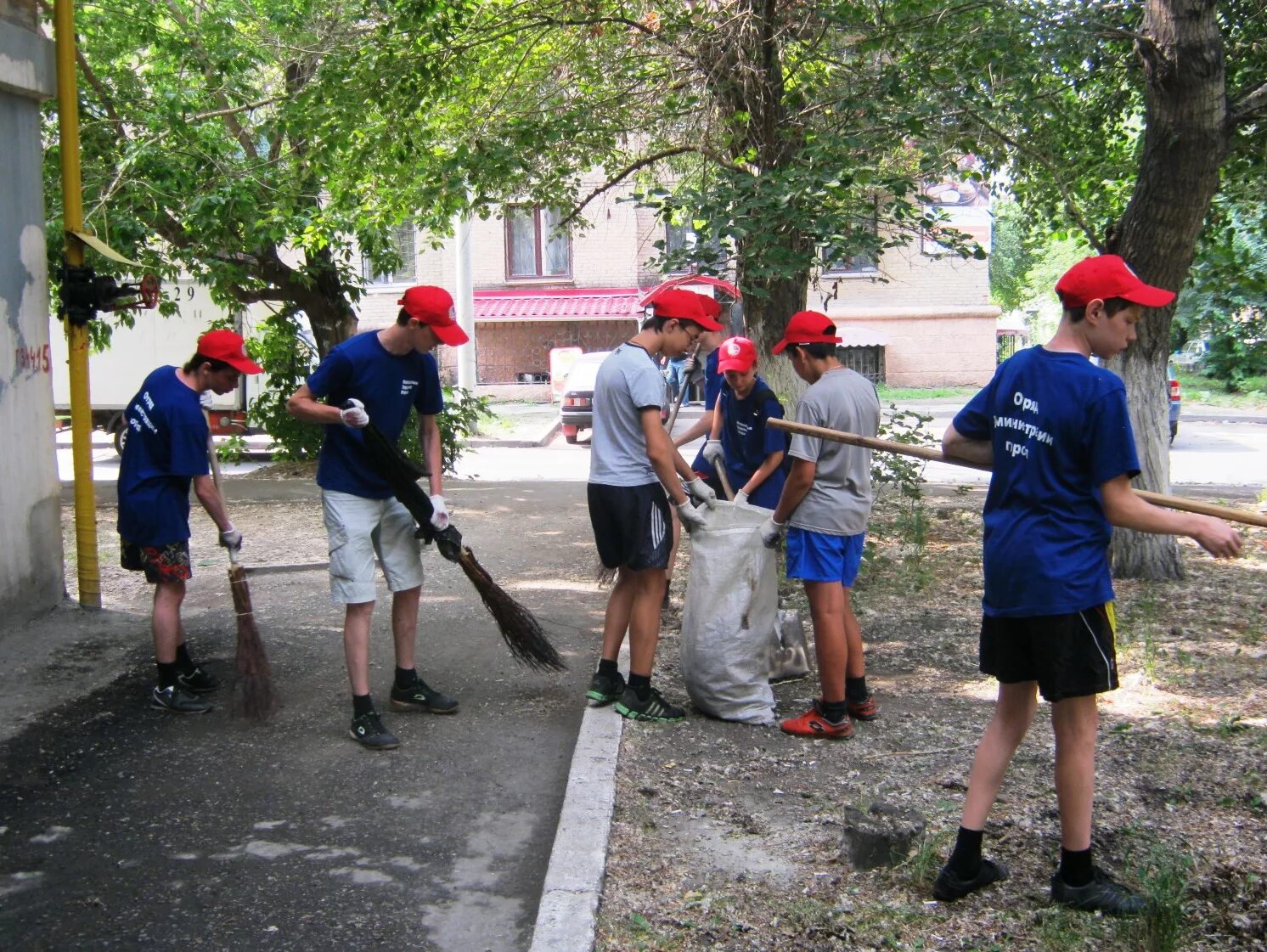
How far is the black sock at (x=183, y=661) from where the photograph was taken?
580 centimetres

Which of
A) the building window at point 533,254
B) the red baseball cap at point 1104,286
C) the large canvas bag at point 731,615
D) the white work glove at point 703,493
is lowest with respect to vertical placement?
the large canvas bag at point 731,615

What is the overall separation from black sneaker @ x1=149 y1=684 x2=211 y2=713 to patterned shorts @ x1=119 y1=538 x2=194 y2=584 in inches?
19.7

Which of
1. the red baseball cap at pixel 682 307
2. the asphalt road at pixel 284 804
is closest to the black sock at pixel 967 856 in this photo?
the asphalt road at pixel 284 804

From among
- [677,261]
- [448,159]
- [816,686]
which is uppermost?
[448,159]

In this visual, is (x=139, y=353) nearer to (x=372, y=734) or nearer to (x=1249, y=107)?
(x=372, y=734)

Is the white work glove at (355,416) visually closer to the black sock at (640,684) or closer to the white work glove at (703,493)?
the white work glove at (703,493)

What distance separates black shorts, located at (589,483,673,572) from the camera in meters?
5.36

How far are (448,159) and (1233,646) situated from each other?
19.6 ft

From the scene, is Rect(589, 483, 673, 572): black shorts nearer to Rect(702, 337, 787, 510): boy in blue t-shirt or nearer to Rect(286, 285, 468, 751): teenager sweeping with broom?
Rect(286, 285, 468, 751): teenager sweeping with broom

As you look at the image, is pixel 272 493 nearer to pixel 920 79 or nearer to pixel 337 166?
pixel 337 166

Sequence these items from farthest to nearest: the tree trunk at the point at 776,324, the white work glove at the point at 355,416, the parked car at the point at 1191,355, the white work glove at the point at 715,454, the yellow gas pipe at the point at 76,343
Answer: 1. the parked car at the point at 1191,355
2. the tree trunk at the point at 776,324
3. the yellow gas pipe at the point at 76,343
4. the white work glove at the point at 715,454
5. the white work glove at the point at 355,416

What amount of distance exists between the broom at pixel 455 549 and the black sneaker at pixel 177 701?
127cm

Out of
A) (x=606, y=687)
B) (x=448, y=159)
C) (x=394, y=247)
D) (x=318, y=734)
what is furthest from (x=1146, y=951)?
(x=394, y=247)

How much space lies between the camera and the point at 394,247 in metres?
13.3
